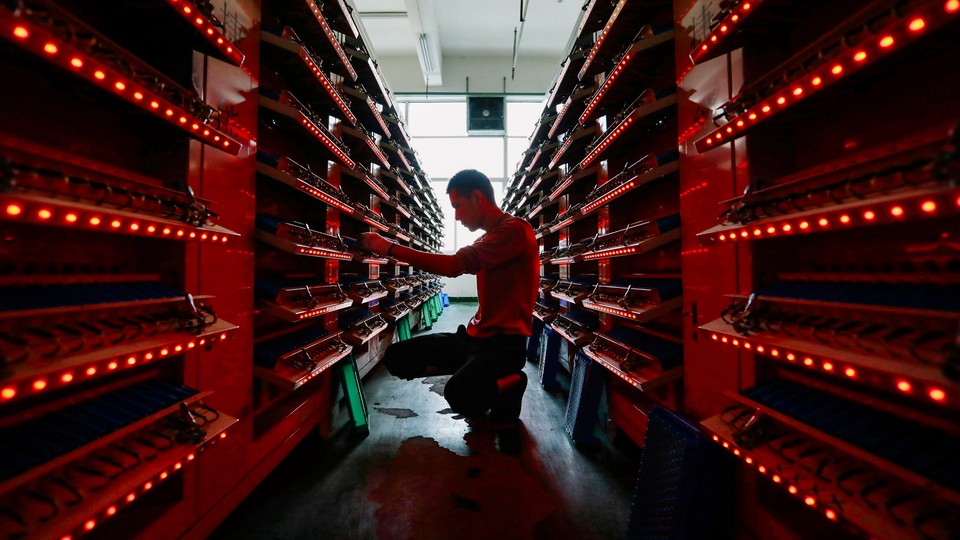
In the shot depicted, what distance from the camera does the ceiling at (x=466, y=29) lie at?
8.83 m

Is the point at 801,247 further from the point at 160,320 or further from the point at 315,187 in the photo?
the point at 315,187

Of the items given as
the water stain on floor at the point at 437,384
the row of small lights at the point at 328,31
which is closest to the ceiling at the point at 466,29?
the row of small lights at the point at 328,31

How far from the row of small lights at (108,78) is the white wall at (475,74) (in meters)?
11.9

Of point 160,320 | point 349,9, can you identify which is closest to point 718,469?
point 160,320

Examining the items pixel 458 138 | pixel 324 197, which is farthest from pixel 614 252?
pixel 458 138

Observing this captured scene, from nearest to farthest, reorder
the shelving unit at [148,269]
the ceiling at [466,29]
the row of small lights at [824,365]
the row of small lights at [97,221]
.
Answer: the row of small lights at [824,365] → the row of small lights at [97,221] → the shelving unit at [148,269] → the ceiling at [466,29]

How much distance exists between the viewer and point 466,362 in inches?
87.8

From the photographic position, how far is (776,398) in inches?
49.8

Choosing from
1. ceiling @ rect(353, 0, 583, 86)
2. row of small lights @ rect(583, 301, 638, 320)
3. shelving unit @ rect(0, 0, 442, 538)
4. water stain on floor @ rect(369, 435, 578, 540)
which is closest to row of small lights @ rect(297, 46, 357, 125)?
shelving unit @ rect(0, 0, 442, 538)

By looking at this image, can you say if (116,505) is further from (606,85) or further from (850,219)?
(606,85)

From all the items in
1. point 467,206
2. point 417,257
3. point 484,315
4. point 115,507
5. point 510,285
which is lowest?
point 115,507

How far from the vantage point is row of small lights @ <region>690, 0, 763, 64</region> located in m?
1.26

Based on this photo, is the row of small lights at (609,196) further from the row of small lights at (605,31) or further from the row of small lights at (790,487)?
the row of small lights at (790,487)

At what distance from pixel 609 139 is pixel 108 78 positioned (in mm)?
2513
